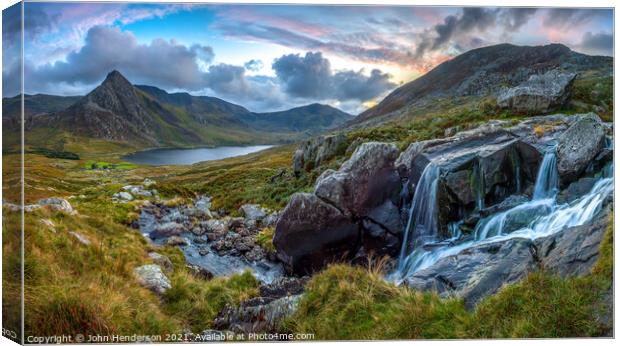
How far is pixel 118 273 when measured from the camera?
816 centimetres

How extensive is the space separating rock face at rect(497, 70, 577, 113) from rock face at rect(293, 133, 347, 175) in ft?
12.5

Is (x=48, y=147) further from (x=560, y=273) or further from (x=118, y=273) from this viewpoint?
(x=560, y=273)

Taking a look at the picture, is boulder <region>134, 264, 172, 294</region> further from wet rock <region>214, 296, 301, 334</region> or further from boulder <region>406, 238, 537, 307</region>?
boulder <region>406, 238, 537, 307</region>

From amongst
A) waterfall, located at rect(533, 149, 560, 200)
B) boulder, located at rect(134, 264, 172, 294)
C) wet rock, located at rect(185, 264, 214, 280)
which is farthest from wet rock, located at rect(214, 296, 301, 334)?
waterfall, located at rect(533, 149, 560, 200)

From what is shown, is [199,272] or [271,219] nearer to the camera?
[199,272]

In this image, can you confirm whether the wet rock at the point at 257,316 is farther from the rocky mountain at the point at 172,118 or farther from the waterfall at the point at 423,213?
→ the rocky mountain at the point at 172,118

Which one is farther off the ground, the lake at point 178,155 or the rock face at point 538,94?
the rock face at point 538,94

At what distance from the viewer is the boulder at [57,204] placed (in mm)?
8086

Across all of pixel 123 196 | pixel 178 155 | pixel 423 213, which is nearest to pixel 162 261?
pixel 123 196

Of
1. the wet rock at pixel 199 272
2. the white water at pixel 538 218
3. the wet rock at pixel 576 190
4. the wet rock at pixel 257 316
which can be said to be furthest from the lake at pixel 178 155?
the wet rock at pixel 576 190

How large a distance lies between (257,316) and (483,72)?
22.4 feet

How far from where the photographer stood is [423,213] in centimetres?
1035

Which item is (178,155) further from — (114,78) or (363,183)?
(363,183)

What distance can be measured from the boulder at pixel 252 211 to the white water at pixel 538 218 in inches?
145
